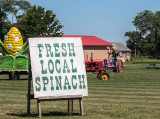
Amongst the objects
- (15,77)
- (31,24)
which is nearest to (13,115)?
(15,77)

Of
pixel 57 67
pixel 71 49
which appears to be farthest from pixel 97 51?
pixel 57 67

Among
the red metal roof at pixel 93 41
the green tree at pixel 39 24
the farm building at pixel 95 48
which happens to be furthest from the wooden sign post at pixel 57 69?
the red metal roof at pixel 93 41

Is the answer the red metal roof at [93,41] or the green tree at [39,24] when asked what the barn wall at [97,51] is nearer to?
the red metal roof at [93,41]

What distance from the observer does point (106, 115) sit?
11086 mm

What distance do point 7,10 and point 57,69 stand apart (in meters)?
91.2

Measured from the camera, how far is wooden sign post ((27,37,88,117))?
1085cm

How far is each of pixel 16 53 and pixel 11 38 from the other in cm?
170

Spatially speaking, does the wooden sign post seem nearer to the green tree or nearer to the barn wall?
the green tree

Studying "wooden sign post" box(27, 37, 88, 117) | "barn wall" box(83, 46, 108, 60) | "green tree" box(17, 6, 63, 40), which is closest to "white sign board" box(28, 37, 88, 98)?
"wooden sign post" box(27, 37, 88, 117)

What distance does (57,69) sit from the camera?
36.2ft

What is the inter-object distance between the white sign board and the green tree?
67.6 metres

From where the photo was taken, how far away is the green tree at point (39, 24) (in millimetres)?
78812

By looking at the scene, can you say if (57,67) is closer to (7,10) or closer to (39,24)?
(39,24)

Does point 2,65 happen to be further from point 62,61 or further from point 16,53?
point 62,61
